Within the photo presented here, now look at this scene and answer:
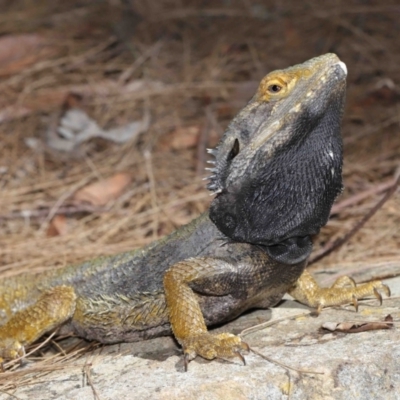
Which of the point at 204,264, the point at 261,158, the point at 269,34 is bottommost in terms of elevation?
the point at 204,264

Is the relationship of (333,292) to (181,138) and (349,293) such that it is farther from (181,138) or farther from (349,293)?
(181,138)

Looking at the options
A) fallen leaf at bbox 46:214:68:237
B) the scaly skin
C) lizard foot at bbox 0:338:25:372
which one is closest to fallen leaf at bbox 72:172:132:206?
fallen leaf at bbox 46:214:68:237

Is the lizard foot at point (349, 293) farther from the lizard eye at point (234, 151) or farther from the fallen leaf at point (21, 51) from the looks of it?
the fallen leaf at point (21, 51)

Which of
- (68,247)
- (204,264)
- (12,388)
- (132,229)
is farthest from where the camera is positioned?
(132,229)

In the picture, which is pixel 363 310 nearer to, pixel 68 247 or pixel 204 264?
pixel 204 264

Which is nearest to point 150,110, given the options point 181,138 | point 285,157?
point 181,138

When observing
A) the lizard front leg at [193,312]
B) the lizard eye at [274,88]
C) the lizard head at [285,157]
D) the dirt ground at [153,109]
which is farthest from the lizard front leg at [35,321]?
the lizard eye at [274,88]

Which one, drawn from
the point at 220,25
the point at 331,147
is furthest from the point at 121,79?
the point at 331,147
